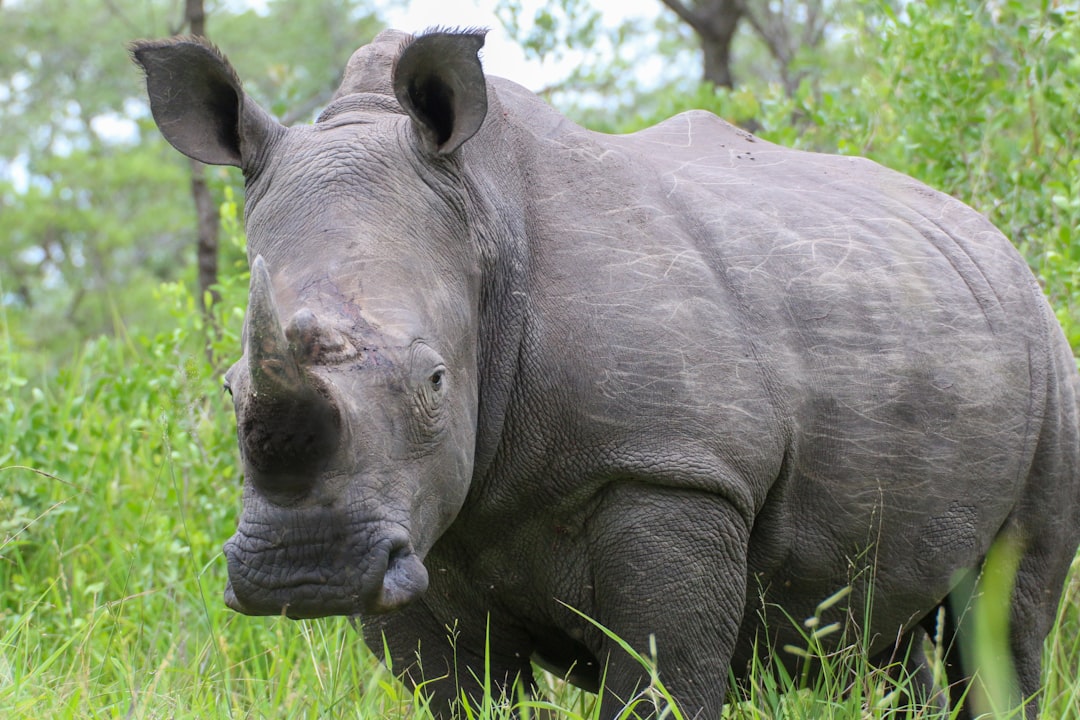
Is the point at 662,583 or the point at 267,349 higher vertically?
the point at 267,349

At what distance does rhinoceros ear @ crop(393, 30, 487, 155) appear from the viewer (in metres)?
3.19

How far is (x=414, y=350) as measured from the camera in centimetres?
293

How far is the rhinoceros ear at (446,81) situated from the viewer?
10.5ft

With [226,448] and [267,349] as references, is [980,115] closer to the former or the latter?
[226,448]

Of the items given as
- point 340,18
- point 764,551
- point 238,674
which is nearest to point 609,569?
point 764,551

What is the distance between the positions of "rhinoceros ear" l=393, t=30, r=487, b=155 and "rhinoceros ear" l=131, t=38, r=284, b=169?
0.35m

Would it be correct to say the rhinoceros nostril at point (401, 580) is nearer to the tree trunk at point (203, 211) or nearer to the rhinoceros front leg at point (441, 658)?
the rhinoceros front leg at point (441, 658)

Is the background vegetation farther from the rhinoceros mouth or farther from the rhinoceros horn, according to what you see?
the rhinoceros horn

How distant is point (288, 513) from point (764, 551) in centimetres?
147

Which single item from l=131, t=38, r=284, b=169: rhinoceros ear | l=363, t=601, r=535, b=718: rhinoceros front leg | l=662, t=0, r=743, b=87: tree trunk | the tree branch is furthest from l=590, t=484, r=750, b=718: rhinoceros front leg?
l=662, t=0, r=743, b=87: tree trunk

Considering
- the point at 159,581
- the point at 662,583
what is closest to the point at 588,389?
the point at 662,583

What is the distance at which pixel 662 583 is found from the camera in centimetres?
337

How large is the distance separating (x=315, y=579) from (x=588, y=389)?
0.90 meters

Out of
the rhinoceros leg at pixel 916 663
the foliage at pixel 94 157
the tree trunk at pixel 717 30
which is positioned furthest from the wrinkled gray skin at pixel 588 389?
the foliage at pixel 94 157
